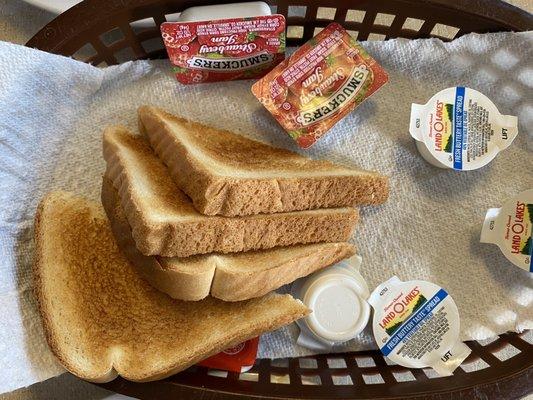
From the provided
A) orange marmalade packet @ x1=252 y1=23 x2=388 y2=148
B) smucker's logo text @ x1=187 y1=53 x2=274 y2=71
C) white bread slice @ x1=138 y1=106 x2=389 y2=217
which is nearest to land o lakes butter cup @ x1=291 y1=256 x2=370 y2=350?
white bread slice @ x1=138 y1=106 x2=389 y2=217

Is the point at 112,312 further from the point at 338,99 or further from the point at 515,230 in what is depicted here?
the point at 515,230

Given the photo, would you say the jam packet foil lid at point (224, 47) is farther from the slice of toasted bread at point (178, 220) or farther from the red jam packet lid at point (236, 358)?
the red jam packet lid at point (236, 358)

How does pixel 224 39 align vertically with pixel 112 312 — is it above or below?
above

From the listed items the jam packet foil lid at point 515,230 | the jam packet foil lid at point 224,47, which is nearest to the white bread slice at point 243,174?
the jam packet foil lid at point 224,47

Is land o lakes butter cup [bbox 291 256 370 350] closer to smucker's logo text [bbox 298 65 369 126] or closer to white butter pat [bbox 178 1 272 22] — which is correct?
smucker's logo text [bbox 298 65 369 126]

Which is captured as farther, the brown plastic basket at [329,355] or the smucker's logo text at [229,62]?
the smucker's logo text at [229,62]

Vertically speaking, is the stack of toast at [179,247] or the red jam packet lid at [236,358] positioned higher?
the stack of toast at [179,247]

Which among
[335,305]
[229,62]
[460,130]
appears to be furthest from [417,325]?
[229,62]

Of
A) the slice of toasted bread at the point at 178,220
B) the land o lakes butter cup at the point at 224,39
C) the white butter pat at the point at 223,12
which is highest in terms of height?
the white butter pat at the point at 223,12
